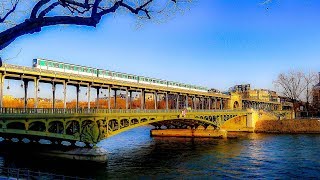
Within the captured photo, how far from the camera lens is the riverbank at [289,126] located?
9088cm

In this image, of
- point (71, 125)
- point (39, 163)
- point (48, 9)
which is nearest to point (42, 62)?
point (71, 125)

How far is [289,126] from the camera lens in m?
95.2

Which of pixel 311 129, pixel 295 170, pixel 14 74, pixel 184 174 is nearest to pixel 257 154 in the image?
pixel 295 170

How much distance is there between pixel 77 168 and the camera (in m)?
40.1

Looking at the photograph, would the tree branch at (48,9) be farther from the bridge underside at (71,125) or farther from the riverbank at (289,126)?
the riverbank at (289,126)

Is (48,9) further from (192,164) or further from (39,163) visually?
(192,164)

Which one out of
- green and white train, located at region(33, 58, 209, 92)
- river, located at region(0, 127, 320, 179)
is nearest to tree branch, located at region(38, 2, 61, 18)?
river, located at region(0, 127, 320, 179)

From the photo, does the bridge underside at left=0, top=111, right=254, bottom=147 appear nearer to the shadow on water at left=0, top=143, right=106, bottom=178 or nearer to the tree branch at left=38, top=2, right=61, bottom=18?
the shadow on water at left=0, top=143, right=106, bottom=178

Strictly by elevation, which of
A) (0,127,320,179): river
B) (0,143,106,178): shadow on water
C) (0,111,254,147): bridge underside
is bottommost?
(0,127,320,179): river

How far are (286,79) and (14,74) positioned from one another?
→ 89.7m

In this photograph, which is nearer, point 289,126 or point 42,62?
point 42,62

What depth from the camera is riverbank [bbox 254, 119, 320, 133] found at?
298 ft

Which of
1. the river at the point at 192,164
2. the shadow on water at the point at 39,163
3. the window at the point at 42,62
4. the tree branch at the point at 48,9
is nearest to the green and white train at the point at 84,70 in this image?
the window at the point at 42,62

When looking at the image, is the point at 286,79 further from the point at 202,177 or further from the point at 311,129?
the point at 202,177
